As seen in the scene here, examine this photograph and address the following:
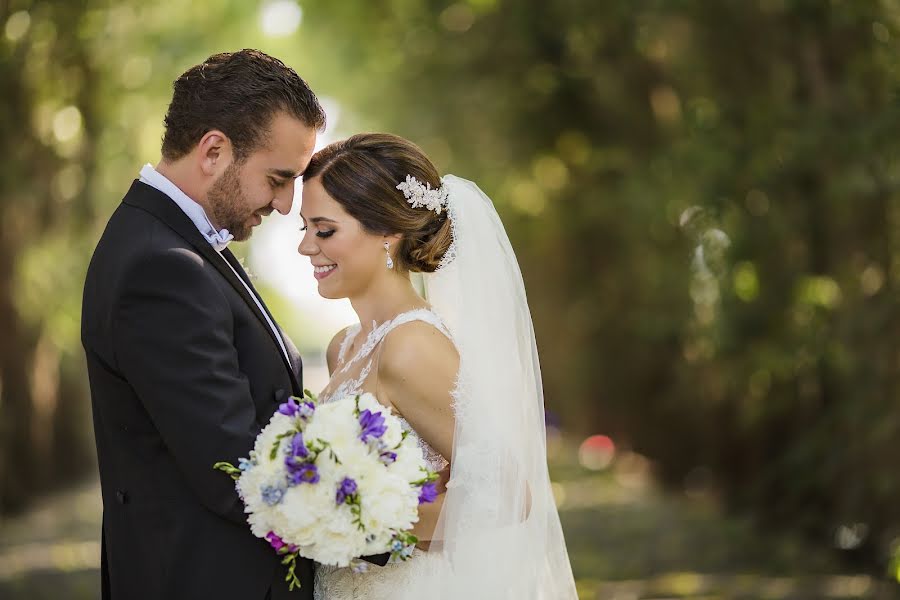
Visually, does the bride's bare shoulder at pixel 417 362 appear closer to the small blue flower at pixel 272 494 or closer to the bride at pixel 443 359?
the bride at pixel 443 359

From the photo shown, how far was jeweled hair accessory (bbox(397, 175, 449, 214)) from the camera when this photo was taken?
3934 millimetres

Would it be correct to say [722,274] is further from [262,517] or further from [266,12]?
[266,12]

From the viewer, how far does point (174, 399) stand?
304cm

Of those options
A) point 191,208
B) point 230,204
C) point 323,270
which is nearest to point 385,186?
point 323,270

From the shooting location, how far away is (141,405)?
10.7ft

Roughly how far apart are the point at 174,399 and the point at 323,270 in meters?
1.00

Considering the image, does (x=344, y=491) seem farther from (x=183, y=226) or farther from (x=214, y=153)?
(x=214, y=153)

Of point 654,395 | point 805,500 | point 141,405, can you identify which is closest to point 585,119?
point 654,395

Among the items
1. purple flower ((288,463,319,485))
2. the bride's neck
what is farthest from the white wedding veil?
purple flower ((288,463,319,485))

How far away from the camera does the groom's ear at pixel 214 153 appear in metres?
3.38

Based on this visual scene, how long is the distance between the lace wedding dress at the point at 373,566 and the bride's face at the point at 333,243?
0.71ft

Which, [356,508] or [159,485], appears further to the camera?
[159,485]

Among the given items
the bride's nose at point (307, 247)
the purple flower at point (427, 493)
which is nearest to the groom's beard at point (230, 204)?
the bride's nose at point (307, 247)

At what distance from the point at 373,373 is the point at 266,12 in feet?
43.0
